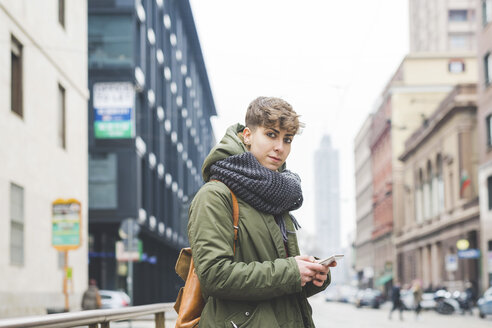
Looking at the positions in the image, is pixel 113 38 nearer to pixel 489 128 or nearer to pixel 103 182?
pixel 103 182

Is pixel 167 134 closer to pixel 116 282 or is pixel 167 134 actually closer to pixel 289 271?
pixel 116 282

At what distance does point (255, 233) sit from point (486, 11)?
141 ft

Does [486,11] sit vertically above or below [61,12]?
above

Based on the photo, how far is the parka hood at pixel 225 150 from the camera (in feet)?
10.8

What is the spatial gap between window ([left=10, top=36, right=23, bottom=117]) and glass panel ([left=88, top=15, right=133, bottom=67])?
14106 mm

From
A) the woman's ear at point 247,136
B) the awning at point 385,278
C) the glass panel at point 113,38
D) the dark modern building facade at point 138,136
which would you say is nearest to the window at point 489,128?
the dark modern building facade at point 138,136

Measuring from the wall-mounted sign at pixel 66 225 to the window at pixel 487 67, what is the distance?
31291 mm

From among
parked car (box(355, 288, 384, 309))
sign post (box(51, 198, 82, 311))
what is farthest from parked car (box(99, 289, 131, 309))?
parked car (box(355, 288, 384, 309))

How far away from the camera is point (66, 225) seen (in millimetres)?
16688

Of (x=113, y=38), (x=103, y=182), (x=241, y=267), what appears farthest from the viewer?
(x=103, y=182)

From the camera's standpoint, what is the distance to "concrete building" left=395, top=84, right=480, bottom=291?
49.8m

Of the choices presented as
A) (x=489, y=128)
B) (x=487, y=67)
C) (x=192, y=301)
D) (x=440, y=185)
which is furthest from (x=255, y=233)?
(x=440, y=185)

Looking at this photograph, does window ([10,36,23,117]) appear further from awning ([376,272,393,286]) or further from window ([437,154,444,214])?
awning ([376,272,393,286])

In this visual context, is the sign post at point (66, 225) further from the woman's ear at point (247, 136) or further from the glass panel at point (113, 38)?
the glass panel at point (113, 38)
